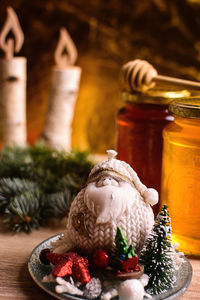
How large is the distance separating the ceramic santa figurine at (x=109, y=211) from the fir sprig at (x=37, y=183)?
0.18 m

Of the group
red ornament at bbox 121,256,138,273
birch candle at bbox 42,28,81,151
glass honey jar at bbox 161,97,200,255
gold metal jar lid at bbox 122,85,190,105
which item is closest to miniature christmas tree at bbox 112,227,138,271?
red ornament at bbox 121,256,138,273

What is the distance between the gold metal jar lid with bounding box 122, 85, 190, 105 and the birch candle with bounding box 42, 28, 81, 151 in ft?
1.04

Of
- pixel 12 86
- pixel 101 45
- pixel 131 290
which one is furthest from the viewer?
pixel 101 45

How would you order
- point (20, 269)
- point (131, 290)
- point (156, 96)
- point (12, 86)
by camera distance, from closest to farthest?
point (131, 290) → point (20, 269) → point (156, 96) → point (12, 86)

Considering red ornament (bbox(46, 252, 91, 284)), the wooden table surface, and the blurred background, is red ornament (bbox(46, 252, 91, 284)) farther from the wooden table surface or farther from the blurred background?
the blurred background

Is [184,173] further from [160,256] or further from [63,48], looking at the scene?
[63,48]

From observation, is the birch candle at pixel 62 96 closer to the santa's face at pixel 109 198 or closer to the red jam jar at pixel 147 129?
the red jam jar at pixel 147 129

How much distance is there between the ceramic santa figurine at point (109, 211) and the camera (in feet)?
1.54

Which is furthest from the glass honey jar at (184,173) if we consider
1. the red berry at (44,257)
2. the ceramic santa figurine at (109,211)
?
the red berry at (44,257)

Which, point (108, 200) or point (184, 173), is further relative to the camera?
point (184, 173)

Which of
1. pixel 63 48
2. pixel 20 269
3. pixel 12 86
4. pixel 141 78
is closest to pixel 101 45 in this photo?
pixel 63 48

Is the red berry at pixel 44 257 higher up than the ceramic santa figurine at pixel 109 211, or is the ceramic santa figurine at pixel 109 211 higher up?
the ceramic santa figurine at pixel 109 211

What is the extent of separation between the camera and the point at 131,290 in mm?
431

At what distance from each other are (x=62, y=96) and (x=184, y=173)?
54 cm
